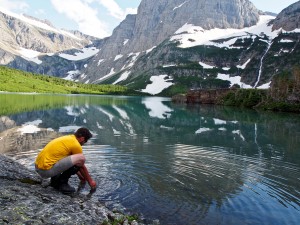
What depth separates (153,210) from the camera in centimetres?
1544

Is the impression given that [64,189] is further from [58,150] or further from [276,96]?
[276,96]

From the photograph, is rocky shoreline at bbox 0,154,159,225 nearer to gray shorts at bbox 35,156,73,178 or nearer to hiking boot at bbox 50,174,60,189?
hiking boot at bbox 50,174,60,189

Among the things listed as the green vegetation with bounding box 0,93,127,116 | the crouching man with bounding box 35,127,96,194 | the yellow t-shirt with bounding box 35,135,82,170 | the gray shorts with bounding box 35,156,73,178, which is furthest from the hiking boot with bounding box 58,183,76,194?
the green vegetation with bounding box 0,93,127,116

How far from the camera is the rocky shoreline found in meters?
11.1

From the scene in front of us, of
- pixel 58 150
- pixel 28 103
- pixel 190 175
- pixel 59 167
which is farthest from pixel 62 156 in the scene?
pixel 28 103

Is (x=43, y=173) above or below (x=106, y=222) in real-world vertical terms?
above

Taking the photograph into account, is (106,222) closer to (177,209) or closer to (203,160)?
(177,209)

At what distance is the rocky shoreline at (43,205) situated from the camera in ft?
36.5

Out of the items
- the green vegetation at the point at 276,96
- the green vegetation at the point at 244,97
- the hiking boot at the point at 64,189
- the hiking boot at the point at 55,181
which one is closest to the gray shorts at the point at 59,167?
the hiking boot at the point at 55,181

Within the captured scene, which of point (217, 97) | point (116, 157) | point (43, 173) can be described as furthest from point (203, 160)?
point (217, 97)

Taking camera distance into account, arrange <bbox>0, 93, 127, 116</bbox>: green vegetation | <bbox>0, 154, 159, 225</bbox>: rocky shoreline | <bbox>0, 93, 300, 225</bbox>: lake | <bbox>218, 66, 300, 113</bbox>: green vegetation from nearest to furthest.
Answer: <bbox>0, 154, 159, 225</bbox>: rocky shoreline → <bbox>0, 93, 300, 225</bbox>: lake → <bbox>0, 93, 127, 116</bbox>: green vegetation → <bbox>218, 66, 300, 113</bbox>: green vegetation

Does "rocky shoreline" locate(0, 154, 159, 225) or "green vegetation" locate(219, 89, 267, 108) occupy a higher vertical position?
"green vegetation" locate(219, 89, 267, 108)

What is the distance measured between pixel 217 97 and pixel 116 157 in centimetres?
14467

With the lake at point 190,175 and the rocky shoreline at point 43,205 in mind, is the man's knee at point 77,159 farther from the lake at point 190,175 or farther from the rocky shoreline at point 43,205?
the lake at point 190,175
